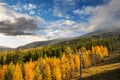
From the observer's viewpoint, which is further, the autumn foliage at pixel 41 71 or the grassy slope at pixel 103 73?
the autumn foliage at pixel 41 71

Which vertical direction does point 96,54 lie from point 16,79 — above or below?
above

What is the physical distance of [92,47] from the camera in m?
189

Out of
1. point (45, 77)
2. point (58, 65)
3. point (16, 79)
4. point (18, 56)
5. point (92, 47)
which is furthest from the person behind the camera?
point (92, 47)

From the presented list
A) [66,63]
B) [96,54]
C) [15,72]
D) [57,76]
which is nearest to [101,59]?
[96,54]

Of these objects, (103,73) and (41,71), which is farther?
(41,71)

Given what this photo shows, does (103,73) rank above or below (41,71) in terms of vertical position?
above

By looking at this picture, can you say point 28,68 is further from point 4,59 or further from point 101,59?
point 101,59

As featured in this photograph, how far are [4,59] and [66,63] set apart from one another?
211 feet

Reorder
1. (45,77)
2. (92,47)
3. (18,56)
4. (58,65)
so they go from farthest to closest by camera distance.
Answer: (92,47) → (18,56) → (58,65) → (45,77)

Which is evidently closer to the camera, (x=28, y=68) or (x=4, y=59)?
(x=28, y=68)

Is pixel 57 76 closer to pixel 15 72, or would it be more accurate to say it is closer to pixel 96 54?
pixel 15 72

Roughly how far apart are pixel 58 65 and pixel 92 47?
65.7 m

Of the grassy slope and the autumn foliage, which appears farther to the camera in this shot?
the autumn foliage

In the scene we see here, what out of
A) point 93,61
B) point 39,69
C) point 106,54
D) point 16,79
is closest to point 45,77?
point 39,69
